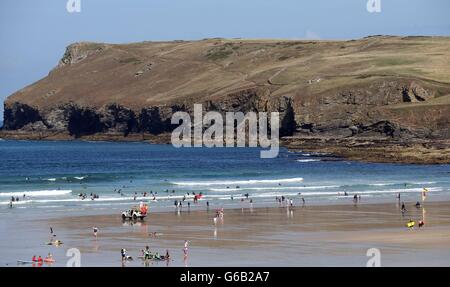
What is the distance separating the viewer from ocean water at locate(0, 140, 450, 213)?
236ft

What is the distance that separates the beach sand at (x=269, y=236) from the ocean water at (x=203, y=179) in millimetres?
8177

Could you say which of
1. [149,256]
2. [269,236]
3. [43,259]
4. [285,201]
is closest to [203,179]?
[285,201]

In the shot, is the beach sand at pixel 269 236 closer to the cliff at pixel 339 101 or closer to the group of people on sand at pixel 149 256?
the group of people on sand at pixel 149 256

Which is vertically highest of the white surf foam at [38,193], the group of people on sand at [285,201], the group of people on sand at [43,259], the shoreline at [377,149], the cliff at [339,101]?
the cliff at [339,101]

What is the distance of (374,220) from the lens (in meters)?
55.4

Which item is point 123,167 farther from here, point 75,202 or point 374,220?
point 374,220

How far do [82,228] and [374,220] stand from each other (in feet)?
55.4

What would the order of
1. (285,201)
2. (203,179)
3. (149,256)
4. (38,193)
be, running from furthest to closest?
1. (203,179)
2. (38,193)
3. (285,201)
4. (149,256)

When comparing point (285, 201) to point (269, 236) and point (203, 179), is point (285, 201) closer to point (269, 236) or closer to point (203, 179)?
point (269, 236)

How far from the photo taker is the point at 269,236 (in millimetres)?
48062

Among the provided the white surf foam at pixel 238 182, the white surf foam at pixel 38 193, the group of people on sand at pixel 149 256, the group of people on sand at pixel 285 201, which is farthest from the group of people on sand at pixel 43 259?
the white surf foam at pixel 238 182

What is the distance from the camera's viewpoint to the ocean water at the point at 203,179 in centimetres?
7200

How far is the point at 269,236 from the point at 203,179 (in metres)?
47.1
